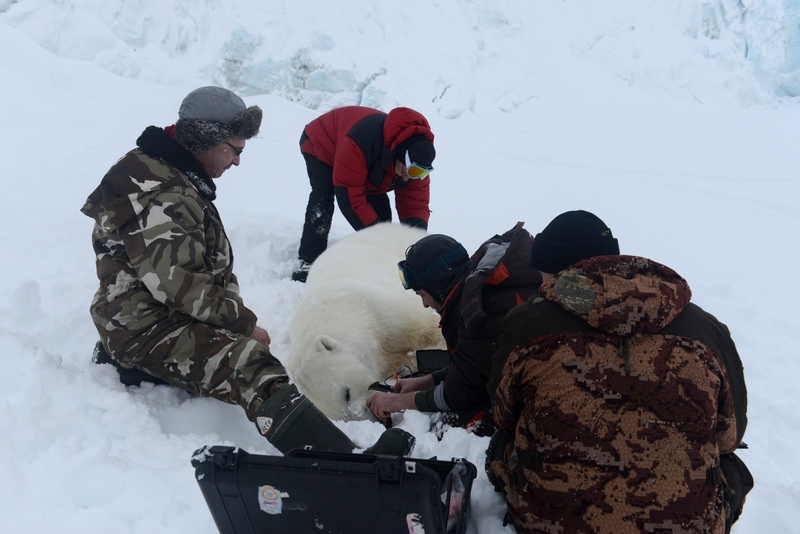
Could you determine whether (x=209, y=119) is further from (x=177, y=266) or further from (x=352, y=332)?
(x=352, y=332)

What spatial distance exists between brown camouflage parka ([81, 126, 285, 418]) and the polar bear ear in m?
0.62

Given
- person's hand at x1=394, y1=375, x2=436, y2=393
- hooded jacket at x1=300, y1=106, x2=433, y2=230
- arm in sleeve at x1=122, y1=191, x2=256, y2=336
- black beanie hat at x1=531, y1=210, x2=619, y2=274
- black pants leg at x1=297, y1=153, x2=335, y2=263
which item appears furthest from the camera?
black pants leg at x1=297, y1=153, x2=335, y2=263

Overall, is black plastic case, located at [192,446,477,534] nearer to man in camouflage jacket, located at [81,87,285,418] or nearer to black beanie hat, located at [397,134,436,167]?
man in camouflage jacket, located at [81,87,285,418]

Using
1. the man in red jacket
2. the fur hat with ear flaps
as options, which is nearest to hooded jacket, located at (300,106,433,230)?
the man in red jacket

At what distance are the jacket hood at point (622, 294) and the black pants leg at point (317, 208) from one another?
354 centimetres

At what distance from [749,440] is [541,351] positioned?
5.67ft

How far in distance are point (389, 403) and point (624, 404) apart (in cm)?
129

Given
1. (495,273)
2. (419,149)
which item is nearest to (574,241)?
(495,273)

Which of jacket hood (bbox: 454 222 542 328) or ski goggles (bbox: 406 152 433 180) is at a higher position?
jacket hood (bbox: 454 222 542 328)

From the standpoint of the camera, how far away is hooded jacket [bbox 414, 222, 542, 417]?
6.50 feet

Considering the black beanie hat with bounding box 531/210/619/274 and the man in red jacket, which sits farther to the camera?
the man in red jacket

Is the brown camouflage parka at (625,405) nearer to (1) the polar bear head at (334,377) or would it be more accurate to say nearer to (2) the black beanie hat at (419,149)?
(1) the polar bear head at (334,377)

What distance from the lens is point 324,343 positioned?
2.98 metres

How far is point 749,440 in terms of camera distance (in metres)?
2.41
